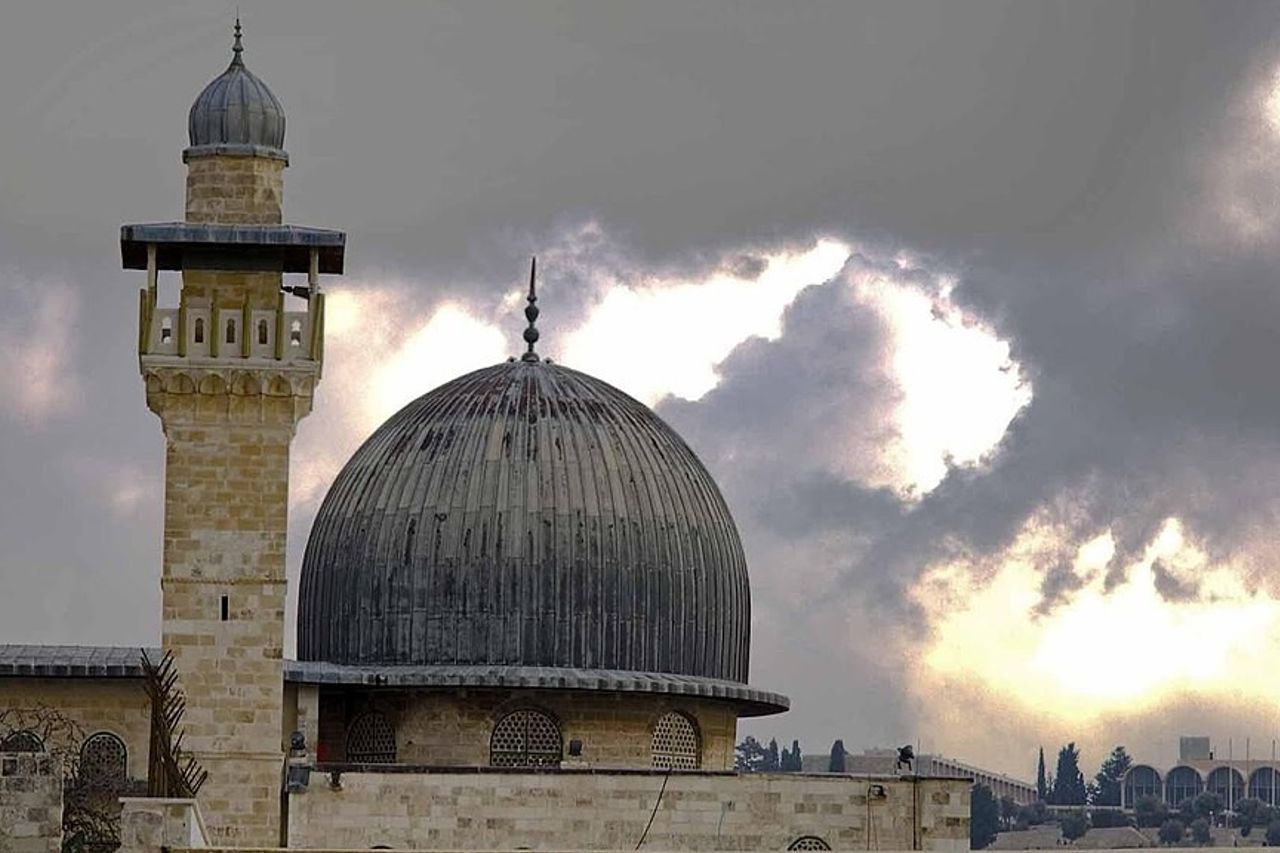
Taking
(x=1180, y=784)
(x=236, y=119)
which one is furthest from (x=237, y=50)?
(x=1180, y=784)

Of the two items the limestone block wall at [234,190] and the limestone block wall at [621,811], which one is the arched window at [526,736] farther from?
the limestone block wall at [234,190]

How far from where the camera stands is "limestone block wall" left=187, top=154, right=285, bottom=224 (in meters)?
43.3

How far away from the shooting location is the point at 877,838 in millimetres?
45906

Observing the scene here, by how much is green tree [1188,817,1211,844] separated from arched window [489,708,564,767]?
161 ft

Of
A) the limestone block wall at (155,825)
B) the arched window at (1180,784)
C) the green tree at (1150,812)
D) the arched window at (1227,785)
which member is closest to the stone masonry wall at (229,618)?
the limestone block wall at (155,825)

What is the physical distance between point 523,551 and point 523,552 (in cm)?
1

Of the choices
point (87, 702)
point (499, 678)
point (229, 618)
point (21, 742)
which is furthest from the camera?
point (499, 678)

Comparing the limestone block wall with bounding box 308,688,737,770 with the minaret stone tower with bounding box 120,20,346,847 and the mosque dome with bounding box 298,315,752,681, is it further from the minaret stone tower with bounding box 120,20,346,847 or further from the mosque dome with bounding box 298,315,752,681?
the minaret stone tower with bounding box 120,20,346,847

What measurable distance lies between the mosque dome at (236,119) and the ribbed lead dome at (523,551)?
5918mm

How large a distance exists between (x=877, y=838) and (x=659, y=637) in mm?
3826

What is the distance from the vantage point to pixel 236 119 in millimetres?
43281

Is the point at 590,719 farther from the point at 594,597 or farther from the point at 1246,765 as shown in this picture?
the point at 1246,765

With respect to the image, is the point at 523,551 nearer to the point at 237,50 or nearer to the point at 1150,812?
the point at 237,50

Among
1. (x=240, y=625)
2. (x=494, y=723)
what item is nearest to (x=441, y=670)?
(x=494, y=723)
